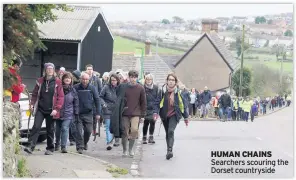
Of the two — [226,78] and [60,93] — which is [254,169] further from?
[226,78]

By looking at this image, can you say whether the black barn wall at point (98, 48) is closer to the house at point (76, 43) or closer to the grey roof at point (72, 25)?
the house at point (76, 43)

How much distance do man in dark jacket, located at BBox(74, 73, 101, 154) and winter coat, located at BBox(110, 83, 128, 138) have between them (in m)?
0.53

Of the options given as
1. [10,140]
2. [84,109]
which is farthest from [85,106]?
[10,140]

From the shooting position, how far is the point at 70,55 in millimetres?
35719

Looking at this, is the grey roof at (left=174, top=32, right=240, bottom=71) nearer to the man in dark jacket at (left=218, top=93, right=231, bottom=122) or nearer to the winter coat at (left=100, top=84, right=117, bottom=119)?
the man in dark jacket at (left=218, top=93, right=231, bottom=122)

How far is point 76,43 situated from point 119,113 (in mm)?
20157

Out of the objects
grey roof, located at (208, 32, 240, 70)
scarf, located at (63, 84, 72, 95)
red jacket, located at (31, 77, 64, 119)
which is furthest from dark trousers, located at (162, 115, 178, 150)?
grey roof, located at (208, 32, 240, 70)

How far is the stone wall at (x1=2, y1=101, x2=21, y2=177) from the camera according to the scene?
393 inches

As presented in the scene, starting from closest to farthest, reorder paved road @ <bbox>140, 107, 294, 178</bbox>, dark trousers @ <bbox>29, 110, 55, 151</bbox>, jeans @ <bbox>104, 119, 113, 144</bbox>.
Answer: paved road @ <bbox>140, 107, 294, 178</bbox>
dark trousers @ <bbox>29, 110, 55, 151</bbox>
jeans @ <bbox>104, 119, 113, 144</bbox>

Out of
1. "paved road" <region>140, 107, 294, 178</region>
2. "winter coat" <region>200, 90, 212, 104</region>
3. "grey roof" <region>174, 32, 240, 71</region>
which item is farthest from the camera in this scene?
"grey roof" <region>174, 32, 240, 71</region>

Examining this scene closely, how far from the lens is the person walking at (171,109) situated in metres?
14.5

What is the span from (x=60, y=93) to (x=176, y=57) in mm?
54100

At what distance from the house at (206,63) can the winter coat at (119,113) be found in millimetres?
48151

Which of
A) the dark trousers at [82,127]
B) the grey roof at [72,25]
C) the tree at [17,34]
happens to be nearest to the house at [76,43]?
the grey roof at [72,25]
